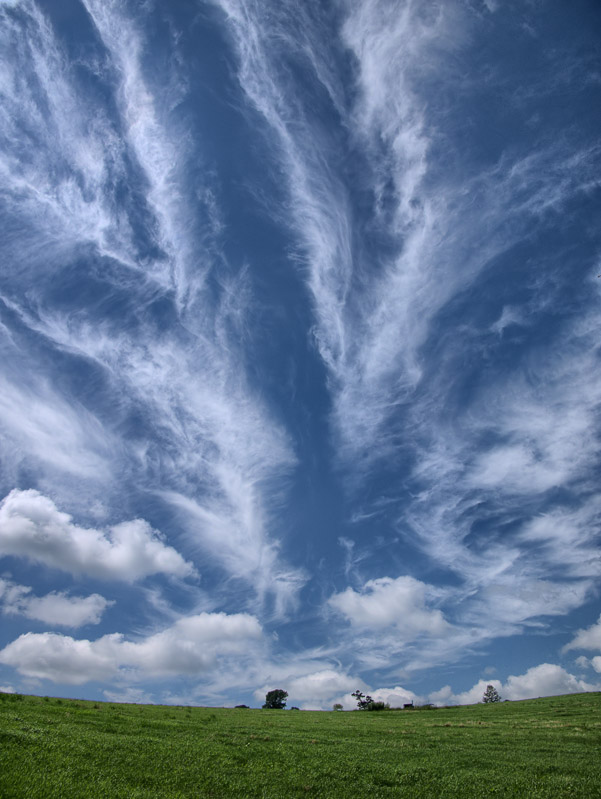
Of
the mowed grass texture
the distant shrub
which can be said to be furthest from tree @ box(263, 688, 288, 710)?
the mowed grass texture

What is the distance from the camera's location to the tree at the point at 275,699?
444 ft

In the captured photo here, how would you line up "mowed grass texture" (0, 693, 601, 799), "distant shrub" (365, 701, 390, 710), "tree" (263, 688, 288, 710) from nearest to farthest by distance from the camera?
"mowed grass texture" (0, 693, 601, 799)
"distant shrub" (365, 701, 390, 710)
"tree" (263, 688, 288, 710)

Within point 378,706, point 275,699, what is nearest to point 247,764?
point 378,706

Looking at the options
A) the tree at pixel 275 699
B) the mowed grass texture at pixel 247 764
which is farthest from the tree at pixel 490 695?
the mowed grass texture at pixel 247 764

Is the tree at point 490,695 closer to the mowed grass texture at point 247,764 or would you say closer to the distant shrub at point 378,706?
the distant shrub at point 378,706

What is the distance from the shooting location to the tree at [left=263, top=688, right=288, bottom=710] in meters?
135

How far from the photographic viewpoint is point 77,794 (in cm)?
1407

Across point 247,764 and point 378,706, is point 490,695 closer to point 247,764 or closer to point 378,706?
point 378,706

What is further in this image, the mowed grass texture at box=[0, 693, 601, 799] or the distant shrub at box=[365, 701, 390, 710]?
the distant shrub at box=[365, 701, 390, 710]

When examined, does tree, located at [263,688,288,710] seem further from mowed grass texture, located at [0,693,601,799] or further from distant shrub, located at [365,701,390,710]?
mowed grass texture, located at [0,693,601,799]

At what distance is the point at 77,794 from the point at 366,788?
12287mm

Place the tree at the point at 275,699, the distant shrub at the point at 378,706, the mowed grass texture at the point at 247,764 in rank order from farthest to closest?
1. the tree at the point at 275,699
2. the distant shrub at the point at 378,706
3. the mowed grass texture at the point at 247,764

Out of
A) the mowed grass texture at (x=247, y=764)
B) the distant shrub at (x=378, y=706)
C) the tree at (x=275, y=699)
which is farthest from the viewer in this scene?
the tree at (x=275, y=699)

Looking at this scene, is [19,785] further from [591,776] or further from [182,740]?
[591,776]
